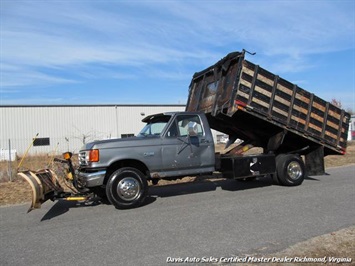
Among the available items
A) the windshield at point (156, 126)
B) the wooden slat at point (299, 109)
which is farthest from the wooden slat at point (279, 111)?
the windshield at point (156, 126)

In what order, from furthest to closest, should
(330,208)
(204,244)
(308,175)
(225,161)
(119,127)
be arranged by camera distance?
(119,127) → (308,175) → (225,161) → (330,208) → (204,244)

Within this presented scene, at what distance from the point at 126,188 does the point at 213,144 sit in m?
2.52

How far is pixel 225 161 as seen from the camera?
388 inches

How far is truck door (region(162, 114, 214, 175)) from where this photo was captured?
8727mm

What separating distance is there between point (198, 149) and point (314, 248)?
448cm

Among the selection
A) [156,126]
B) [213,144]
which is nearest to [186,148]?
[213,144]

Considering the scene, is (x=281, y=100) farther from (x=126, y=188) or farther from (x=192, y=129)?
(x=126, y=188)

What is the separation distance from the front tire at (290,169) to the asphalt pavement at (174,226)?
2.20 feet

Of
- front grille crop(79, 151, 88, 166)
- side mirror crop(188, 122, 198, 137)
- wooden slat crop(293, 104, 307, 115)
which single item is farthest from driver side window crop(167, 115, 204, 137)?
wooden slat crop(293, 104, 307, 115)

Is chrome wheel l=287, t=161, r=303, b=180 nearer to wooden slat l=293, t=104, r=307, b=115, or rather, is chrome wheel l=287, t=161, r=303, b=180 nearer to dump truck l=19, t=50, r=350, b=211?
dump truck l=19, t=50, r=350, b=211

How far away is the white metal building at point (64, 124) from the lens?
126ft

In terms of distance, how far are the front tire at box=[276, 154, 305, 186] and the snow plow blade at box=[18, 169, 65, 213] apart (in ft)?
19.2

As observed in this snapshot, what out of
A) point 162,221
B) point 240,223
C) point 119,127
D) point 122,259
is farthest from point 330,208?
point 119,127

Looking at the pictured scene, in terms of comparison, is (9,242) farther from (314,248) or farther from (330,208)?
(330,208)
